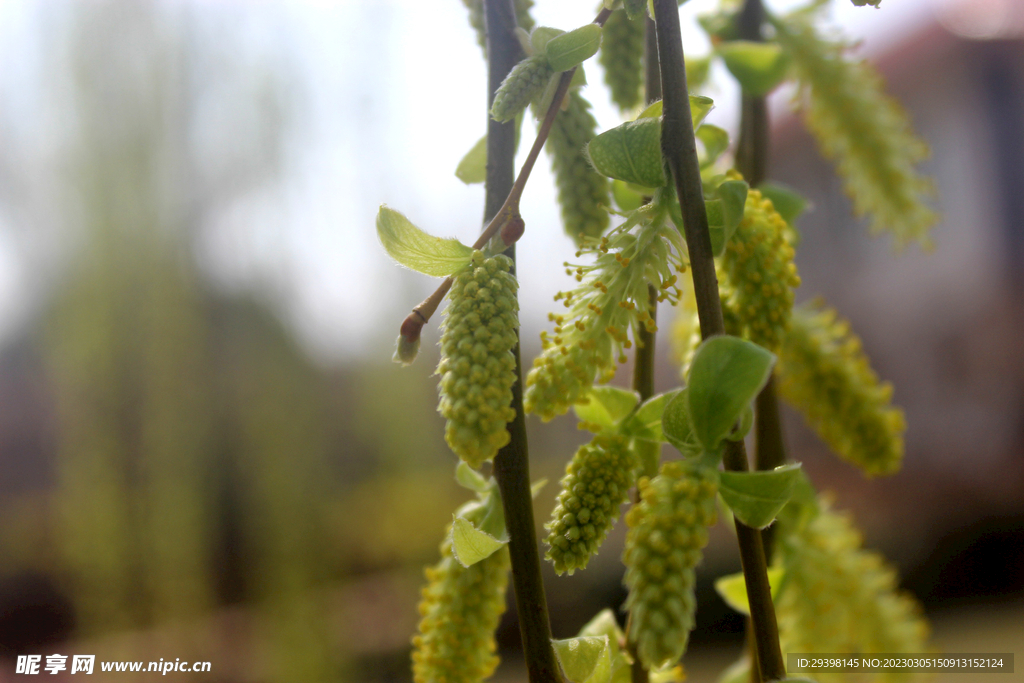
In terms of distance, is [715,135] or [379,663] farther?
[379,663]

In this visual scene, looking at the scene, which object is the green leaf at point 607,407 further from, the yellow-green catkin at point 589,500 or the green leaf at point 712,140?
the green leaf at point 712,140

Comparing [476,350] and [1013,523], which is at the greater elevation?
[476,350]

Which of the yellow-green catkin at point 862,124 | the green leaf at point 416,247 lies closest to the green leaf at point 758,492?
the green leaf at point 416,247

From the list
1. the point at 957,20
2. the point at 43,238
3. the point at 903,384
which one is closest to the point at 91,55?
the point at 43,238

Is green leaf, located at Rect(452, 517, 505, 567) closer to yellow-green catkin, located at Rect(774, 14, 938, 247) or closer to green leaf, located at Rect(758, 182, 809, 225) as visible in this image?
green leaf, located at Rect(758, 182, 809, 225)

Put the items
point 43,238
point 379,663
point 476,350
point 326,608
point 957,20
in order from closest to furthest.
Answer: point 476,350 < point 43,238 < point 326,608 < point 379,663 < point 957,20

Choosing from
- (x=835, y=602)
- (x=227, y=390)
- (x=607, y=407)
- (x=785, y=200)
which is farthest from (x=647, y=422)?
(x=227, y=390)

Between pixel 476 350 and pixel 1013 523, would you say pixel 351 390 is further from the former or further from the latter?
pixel 1013 523

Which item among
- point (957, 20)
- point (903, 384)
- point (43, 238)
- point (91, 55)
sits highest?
point (957, 20)
